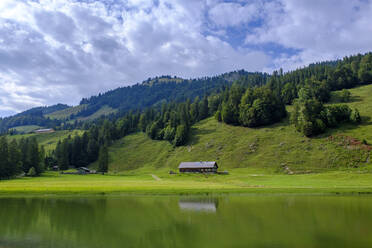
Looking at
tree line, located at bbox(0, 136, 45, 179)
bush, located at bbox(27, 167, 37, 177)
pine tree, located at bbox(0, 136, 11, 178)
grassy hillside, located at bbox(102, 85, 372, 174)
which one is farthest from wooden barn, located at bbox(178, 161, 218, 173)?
pine tree, located at bbox(0, 136, 11, 178)

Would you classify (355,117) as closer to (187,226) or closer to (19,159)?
(187,226)

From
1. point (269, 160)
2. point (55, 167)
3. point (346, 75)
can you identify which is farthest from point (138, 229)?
point (346, 75)

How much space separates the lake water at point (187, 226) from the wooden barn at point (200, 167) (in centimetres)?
7394

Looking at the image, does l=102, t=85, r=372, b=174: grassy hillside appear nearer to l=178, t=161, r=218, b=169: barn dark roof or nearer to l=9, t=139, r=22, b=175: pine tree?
l=178, t=161, r=218, b=169: barn dark roof

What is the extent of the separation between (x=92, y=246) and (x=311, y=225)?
2053 cm

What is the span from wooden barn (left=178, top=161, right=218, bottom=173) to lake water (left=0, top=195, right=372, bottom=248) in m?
73.9

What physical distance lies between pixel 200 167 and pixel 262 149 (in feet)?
98.1

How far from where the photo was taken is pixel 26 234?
2477 centimetres

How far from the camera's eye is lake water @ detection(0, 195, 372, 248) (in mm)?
21656

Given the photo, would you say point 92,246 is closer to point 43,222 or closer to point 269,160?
point 43,222

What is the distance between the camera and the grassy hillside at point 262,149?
102 meters

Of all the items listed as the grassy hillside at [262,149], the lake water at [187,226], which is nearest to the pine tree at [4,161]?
the grassy hillside at [262,149]

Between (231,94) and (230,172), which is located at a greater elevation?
(231,94)

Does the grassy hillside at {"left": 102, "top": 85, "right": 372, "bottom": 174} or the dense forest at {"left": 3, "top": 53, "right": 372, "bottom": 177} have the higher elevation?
the dense forest at {"left": 3, "top": 53, "right": 372, "bottom": 177}
